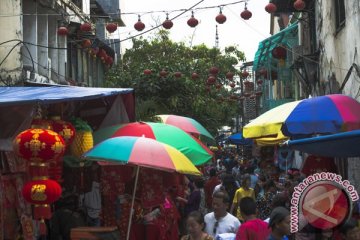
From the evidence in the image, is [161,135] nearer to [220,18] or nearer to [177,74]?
[220,18]

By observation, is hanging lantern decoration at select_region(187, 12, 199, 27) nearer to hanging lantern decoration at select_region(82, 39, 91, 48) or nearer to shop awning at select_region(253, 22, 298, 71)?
shop awning at select_region(253, 22, 298, 71)

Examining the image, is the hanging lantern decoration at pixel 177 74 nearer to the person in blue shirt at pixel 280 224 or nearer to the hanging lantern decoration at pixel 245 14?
the hanging lantern decoration at pixel 245 14

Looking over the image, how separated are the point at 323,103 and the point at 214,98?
2063 cm

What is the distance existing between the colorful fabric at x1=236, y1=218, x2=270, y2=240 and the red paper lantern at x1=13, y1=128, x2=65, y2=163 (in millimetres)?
2405

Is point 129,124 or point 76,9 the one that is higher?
point 76,9

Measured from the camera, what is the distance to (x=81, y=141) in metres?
8.71

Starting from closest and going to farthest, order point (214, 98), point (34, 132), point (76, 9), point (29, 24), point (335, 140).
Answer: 1. point (335, 140)
2. point (34, 132)
3. point (29, 24)
4. point (76, 9)
5. point (214, 98)

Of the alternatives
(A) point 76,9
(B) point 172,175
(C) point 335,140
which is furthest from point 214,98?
(C) point 335,140

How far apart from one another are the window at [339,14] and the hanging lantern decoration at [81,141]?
20.8ft

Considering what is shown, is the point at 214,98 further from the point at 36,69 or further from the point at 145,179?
the point at 145,179

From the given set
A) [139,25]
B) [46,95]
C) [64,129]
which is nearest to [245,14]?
[139,25]

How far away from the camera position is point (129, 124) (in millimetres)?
9516

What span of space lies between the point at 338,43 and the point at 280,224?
8.06 metres

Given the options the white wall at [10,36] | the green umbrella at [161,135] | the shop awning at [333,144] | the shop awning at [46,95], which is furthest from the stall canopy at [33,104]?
the white wall at [10,36]
